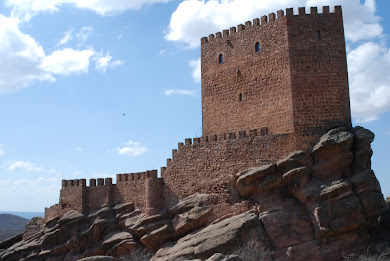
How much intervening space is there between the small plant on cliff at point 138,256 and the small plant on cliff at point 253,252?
578 centimetres

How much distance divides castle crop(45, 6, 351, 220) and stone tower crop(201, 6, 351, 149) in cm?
5

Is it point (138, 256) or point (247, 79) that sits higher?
point (247, 79)

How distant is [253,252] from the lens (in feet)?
62.3

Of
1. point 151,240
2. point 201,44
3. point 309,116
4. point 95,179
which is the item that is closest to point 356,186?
point 309,116

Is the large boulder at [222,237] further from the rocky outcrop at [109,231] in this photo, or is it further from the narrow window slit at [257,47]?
the narrow window slit at [257,47]

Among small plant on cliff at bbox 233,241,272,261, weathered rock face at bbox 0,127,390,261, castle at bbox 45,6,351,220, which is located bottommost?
small plant on cliff at bbox 233,241,272,261

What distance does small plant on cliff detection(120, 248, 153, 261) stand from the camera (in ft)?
76.4

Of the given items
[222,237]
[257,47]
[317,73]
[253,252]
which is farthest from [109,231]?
[317,73]

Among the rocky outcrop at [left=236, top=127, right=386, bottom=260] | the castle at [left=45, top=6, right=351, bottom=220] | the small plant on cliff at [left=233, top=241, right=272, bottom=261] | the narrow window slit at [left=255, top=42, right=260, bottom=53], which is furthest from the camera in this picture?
the narrow window slit at [left=255, top=42, right=260, bottom=53]

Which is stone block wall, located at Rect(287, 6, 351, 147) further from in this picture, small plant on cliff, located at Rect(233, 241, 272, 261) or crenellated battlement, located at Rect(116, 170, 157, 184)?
crenellated battlement, located at Rect(116, 170, 157, 184)

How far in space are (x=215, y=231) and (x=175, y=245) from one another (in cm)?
249

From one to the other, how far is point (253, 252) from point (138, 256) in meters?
7.28

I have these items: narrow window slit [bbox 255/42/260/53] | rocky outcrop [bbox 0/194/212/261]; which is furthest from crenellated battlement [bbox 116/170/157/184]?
narrow window slit [bbox 255/42/260/53]

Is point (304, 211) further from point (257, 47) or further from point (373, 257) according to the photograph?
point (257, 47)
